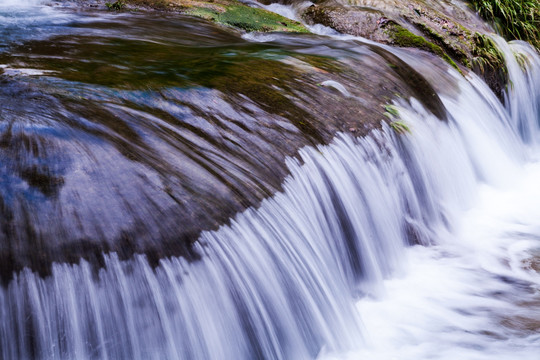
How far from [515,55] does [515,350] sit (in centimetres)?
564

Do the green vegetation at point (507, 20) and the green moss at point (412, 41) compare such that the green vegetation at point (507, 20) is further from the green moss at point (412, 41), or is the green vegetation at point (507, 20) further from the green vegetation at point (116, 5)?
the green vegetation at point (116, 5)

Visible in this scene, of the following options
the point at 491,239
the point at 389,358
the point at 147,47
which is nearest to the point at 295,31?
the point at 147,47

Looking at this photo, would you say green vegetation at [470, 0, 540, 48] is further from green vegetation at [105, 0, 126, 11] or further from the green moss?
green vegetation at [105, 0, 126, 11]

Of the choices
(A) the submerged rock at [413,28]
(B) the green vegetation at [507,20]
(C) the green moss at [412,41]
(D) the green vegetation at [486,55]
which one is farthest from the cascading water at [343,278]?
(B) the green vegetation at [507,20]

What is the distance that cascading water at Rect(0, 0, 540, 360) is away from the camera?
2693 millimetres

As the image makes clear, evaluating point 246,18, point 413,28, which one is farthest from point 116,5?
point 413,28

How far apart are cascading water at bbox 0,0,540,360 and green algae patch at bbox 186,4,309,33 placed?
2.30 m

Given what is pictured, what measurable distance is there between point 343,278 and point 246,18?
4.41 metres

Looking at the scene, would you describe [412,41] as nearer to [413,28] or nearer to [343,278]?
[413,28]

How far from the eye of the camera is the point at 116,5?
707 cm

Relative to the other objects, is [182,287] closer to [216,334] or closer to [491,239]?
[216,334]

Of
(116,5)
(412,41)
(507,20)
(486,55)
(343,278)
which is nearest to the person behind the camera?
(343,278)

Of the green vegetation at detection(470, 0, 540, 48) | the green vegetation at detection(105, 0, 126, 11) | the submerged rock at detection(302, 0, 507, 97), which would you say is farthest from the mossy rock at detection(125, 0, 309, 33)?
the green vegetation at detection(470, 0, 540, 48)

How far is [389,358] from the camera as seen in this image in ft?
11.5
